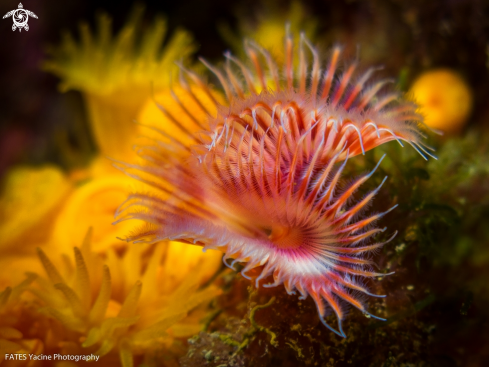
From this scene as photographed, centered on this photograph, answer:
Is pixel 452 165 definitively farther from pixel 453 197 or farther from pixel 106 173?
pixel 106 173

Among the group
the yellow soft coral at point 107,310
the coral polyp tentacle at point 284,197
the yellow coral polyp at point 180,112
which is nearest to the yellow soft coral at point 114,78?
the yellow coral polyp at point 180,112

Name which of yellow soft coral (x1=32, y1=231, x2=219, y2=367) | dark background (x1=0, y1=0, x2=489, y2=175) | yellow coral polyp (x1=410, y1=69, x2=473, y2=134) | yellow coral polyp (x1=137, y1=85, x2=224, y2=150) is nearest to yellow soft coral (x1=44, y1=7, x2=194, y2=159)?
yellow coral polyp (x1=137, y1=85, x2=224, y2=150)

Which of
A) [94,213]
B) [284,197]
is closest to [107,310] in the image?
[94,213]

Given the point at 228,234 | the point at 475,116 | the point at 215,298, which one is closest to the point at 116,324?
the point at 215,298

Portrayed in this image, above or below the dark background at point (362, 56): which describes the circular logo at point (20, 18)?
above

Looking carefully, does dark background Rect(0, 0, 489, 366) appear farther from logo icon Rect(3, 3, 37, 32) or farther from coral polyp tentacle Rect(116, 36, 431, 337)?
coral polyp tentacle Rect(116, 36, 431, 337)

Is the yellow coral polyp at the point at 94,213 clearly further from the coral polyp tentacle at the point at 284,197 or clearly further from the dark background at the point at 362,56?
the dark background at the point at 362,56
